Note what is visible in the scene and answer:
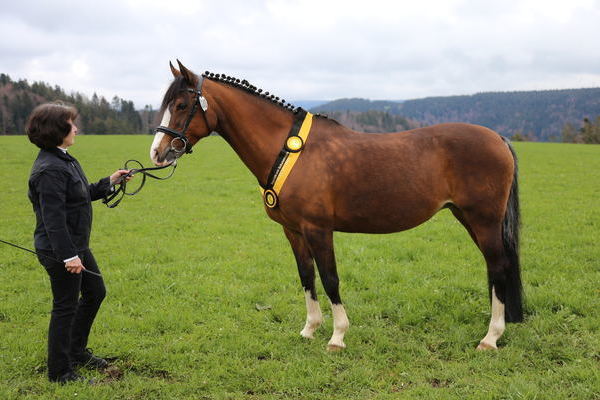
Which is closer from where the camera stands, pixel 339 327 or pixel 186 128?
pixel 186 128

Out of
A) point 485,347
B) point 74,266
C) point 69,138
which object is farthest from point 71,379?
point 485,347

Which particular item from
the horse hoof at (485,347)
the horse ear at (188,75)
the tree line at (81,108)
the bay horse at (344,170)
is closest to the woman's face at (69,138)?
the bay horse at (344,170)

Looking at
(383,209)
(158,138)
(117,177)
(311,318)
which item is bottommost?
(311,318)

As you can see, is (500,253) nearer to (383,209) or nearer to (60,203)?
(383,209)

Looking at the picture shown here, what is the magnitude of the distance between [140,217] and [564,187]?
14.1 metres

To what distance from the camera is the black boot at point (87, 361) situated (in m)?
4.22

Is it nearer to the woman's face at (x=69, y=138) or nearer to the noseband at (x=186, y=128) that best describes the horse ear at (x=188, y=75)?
the noseband at (x=186, y=128)

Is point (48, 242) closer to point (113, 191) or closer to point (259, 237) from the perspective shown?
point (113, 191)

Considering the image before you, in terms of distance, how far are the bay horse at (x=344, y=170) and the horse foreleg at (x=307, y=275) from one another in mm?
24

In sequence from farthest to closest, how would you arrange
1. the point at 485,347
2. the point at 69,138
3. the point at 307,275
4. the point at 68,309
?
the point at 307,275
the point at 485,347
the point at 68,309
the point at 69,138

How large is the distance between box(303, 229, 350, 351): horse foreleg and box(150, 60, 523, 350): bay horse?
1 centimetres

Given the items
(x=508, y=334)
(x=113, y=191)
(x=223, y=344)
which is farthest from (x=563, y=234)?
(x=113, y=191)

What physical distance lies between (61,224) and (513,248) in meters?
4.38

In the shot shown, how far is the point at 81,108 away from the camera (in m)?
74.7
